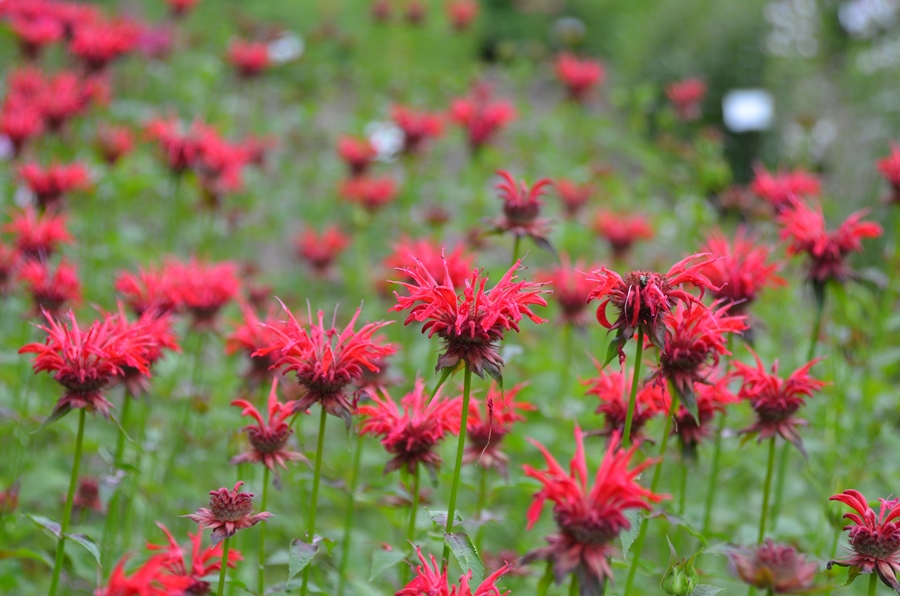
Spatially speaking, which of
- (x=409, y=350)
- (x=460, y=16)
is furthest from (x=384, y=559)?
(x=460, y=16)

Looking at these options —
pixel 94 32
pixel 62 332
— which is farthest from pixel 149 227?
pixel 62 332

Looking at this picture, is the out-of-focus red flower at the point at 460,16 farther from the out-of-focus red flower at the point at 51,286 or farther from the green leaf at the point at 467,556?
the green leaf at the point at 467,556

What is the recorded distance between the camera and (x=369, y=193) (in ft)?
12.1

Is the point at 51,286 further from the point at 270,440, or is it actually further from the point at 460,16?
the point at 460,16

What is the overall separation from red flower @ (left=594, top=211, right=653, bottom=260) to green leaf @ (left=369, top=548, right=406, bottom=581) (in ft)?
6.34

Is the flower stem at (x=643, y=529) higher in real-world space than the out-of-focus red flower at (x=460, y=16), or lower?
lower

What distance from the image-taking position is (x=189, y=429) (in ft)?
9.46

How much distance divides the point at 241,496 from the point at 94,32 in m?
2.85

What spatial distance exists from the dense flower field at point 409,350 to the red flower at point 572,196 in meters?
0.02

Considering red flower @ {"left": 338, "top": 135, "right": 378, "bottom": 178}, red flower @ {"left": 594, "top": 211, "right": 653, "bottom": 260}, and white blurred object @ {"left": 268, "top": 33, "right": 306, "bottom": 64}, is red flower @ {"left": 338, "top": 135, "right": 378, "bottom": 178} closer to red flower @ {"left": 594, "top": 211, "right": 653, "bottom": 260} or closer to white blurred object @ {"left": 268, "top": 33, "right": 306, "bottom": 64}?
white blurred object @ {"left": 268, "top": 33, "right": 306, "bottom": 64}

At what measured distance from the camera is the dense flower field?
4.65 ft

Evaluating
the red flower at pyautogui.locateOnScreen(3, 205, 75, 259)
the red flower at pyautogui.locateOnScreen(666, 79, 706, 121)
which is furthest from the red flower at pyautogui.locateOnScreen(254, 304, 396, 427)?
the red flower at pyautogui.locateOnScreen(666, 79, 706, 121)

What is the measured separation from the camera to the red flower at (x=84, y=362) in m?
1.52

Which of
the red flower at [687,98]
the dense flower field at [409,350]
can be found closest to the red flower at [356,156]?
the dense flower field at [409,350]
